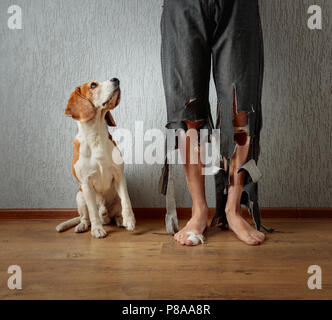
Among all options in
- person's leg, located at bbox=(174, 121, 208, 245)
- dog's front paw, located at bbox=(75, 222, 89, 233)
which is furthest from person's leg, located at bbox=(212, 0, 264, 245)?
dog's front paw, located at bbox=(75, 222, 89, 233)

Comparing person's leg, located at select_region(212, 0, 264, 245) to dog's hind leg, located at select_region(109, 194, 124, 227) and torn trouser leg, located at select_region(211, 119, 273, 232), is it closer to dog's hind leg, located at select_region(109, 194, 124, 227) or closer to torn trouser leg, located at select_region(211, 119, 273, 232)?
torn trouser leg, located at select_region(211, 119, 273, 232)

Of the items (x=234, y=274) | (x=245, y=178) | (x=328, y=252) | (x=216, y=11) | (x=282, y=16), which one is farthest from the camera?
(x=282, y=16)

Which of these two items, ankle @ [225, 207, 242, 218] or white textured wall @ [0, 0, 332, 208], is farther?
white textured wall @ [0, 0, 332, 208]

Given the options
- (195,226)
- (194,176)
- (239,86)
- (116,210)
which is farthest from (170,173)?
(239,86)

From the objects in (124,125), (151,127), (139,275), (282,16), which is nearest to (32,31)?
(124,125)

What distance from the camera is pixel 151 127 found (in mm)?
1659

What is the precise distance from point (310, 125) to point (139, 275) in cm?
114

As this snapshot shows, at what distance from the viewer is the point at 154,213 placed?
5.48ft

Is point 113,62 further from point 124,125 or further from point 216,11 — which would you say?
point 216,11

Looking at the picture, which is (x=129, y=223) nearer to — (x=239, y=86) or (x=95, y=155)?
(x=95, y=155)

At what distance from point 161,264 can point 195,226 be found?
30 cm

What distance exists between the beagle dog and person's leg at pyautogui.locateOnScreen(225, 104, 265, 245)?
0.42 metres

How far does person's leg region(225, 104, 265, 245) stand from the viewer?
1254mm

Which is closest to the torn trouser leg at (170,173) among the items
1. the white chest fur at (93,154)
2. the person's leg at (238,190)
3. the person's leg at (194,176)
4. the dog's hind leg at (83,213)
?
the person's leg at (194,176)
